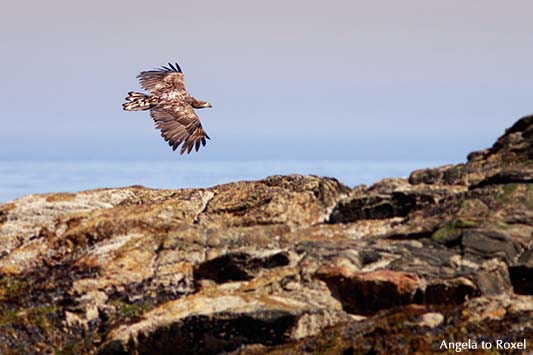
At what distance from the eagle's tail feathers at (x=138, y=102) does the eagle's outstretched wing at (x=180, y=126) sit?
1.42 ft

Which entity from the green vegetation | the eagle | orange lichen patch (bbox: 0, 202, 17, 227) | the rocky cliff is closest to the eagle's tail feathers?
the eagle

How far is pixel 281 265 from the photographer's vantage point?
85.7 ft

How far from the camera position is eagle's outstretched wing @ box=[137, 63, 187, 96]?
40.5 metres

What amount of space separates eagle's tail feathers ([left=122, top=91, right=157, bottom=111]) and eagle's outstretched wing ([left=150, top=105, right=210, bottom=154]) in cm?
43

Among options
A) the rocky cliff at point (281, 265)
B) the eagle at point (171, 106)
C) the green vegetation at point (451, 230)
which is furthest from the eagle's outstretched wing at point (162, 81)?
the green vegetation at point (451, 230)

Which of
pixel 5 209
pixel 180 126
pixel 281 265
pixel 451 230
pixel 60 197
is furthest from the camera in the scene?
pixel 180 126

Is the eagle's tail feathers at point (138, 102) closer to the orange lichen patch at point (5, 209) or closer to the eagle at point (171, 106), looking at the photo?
the eagle at point (171, 106)

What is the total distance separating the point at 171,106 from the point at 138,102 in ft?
4.34

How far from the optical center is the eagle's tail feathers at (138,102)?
37.7 metres

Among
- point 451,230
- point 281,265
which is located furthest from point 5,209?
point 451,230

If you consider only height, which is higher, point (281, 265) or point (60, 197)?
point (60, 197)

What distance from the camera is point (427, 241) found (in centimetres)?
2677

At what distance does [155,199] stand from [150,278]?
5091mm

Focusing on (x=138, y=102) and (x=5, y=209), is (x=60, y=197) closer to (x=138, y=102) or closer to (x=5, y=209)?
(x=5, y=209)
